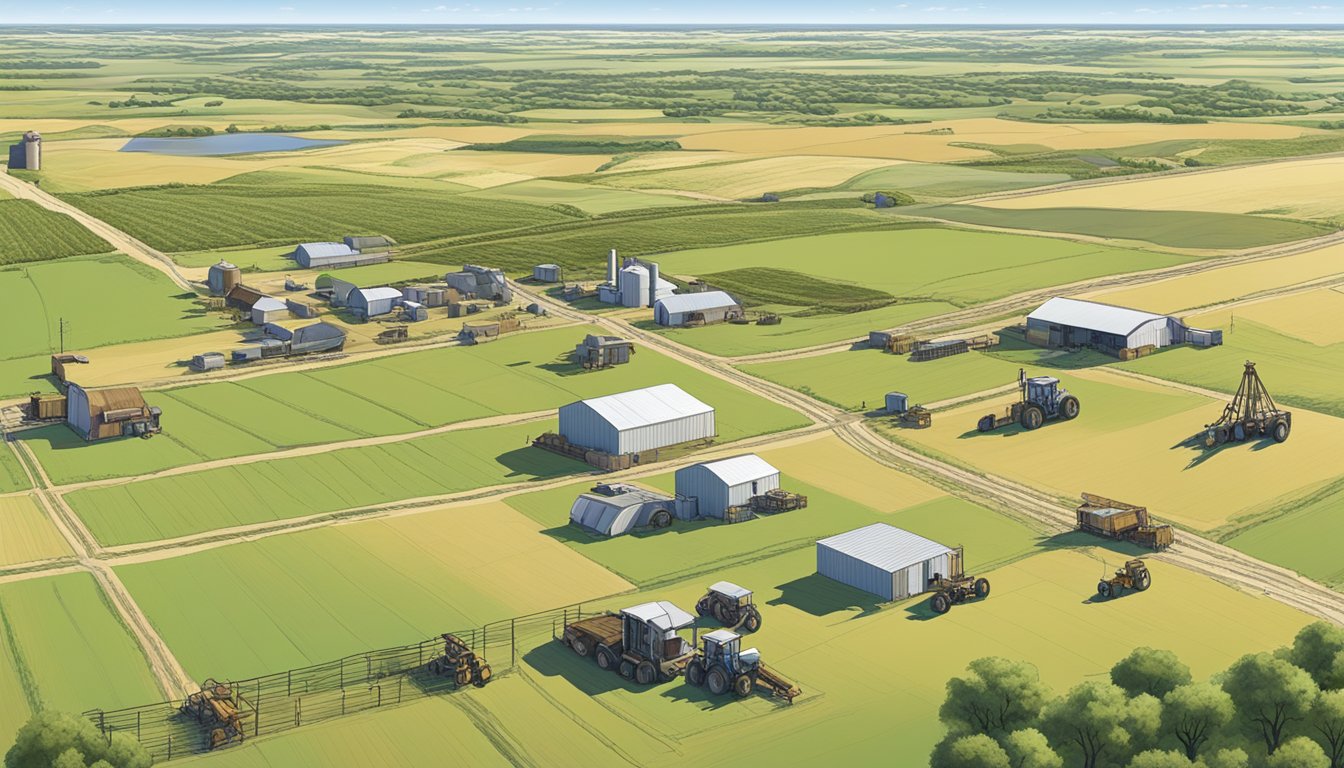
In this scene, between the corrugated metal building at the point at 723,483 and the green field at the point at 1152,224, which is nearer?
the corrugated metal building at the point at 723,483

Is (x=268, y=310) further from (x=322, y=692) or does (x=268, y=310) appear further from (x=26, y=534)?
(x=322, y=692)

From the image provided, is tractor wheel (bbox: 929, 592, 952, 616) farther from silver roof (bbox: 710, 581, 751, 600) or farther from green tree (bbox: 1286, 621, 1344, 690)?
green tree (bbox: 1286, 621, 1344, 690)

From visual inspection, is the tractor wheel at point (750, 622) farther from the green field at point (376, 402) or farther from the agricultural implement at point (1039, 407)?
the agricultural implement at point (1039, 407)

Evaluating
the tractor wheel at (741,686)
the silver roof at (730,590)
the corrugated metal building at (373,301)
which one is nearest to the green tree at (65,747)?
the tractor wheel at (741,686)

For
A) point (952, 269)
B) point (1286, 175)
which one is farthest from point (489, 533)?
point (1286, 175)

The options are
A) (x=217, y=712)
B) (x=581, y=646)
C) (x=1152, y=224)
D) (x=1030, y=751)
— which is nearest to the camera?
(x=1030, y=751)

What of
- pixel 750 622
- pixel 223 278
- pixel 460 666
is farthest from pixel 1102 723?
pixel 223 278
